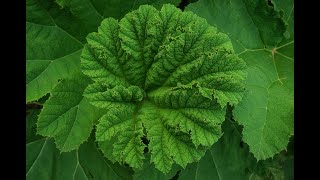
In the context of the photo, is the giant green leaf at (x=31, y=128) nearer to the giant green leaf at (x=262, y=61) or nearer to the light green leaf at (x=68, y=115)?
the light green leaf at (x=68, y=115)

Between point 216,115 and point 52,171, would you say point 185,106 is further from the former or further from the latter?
point 52,171

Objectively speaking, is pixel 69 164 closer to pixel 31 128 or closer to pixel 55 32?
pixel 31 128

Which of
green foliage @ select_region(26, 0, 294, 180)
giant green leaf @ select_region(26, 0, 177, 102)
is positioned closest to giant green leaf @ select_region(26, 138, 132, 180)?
green foliage @ select_region(26, 0, 294, 180)

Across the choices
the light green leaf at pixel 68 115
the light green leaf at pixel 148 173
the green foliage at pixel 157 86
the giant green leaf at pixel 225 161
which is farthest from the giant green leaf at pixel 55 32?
the giant green leaf at pixel 225 161

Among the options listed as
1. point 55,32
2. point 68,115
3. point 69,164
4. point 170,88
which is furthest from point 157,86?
point 69,164

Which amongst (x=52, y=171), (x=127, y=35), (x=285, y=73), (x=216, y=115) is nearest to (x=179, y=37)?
(x=127, y=35)

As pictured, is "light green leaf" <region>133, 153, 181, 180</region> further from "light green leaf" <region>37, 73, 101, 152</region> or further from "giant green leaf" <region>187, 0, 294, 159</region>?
"giant green leaf" <region>187, 0, 294, 159</region>
